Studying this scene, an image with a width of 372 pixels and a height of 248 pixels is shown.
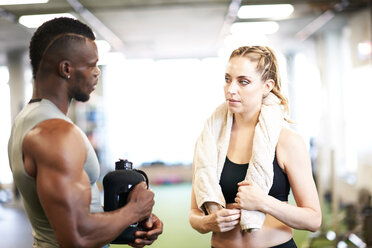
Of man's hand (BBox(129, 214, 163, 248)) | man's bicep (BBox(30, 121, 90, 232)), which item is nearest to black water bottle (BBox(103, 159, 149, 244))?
man's hand (BBox(129, 214, 163, 248))

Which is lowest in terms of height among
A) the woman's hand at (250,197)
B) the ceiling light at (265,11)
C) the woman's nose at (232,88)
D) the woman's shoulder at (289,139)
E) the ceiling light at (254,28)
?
the woman's hand at (250,197)

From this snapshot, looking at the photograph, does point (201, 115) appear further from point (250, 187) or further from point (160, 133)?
point (250, 187)

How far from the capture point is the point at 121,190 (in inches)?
58.6

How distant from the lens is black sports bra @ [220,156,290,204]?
1.74 m

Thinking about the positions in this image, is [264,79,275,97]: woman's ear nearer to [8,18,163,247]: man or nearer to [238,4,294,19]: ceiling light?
[8,18,163,247]: man

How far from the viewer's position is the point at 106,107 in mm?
11953

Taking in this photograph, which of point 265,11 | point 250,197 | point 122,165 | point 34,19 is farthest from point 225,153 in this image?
point 34,19

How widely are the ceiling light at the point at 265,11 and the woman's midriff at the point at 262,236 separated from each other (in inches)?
198

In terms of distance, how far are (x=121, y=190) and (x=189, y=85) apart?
10.2 meters

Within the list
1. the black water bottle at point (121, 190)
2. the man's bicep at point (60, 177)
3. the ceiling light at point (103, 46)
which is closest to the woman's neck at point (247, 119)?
the black water bottle at point (121, 190)

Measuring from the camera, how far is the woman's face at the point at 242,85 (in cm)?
177

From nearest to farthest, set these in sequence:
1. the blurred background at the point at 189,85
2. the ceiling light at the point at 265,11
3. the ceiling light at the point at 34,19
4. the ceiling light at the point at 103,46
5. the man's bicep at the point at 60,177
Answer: the man's bicep at the point at 60,177 → the blurred background at the point at 189,85 → the ceiling light at the point at 265,11 → the ceiling light at the point at 34,19 → the ceiling light at the point at 103,46

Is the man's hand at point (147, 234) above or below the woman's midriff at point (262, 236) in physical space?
above

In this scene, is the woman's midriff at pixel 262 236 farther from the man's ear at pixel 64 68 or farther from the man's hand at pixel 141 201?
the man's ear at pixel 64 68
